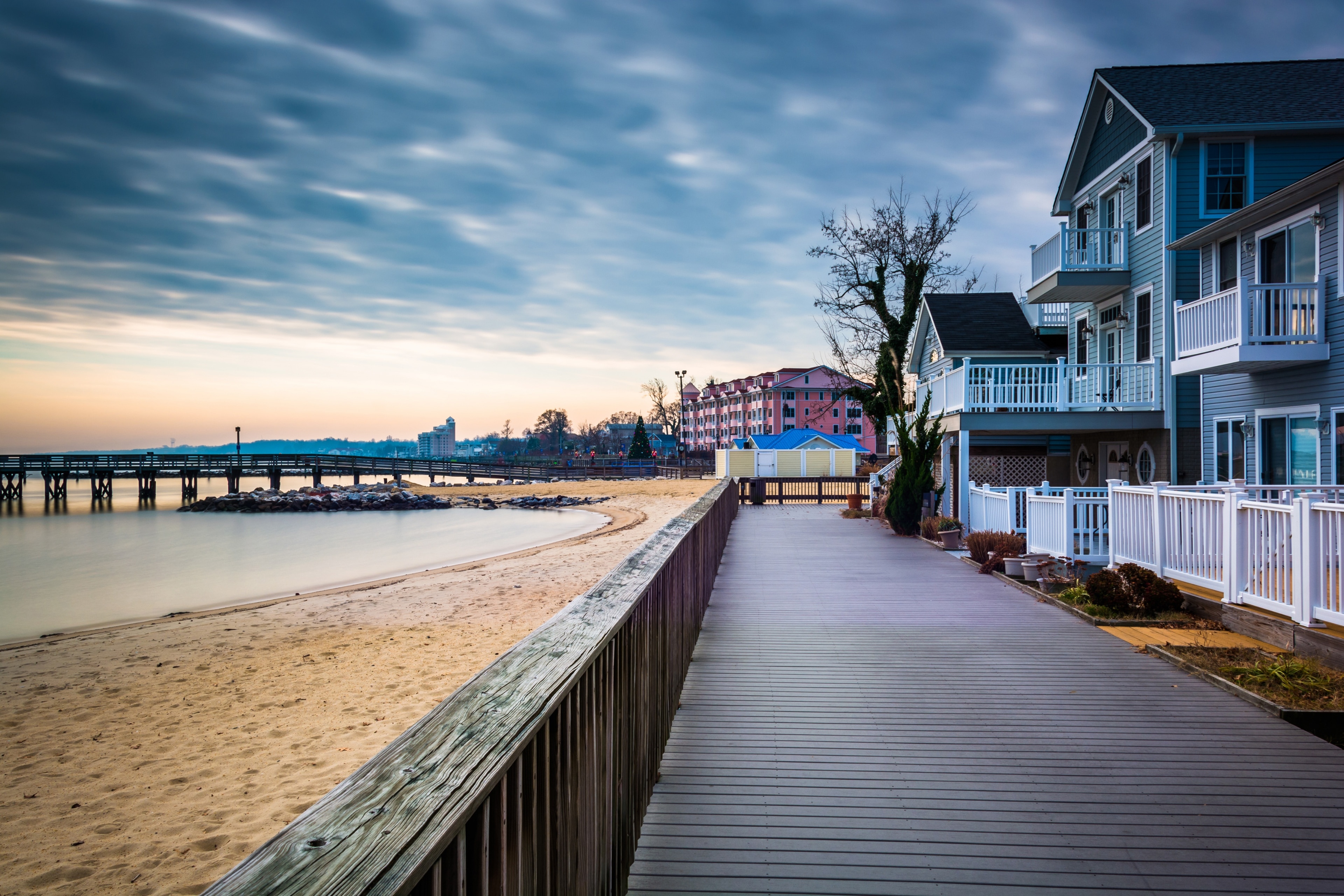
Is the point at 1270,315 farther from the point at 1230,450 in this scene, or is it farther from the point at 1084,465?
the point at 1084,465

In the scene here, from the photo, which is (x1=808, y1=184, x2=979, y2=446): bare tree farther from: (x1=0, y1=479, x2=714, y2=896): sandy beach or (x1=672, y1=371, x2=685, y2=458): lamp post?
(x1=672, y1=371, x2=685, y2=458): lamp post

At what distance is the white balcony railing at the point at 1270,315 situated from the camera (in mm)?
11367

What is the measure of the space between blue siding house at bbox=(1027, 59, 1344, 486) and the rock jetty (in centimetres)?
3662

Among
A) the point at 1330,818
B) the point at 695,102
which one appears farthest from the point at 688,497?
the point at 1330,818

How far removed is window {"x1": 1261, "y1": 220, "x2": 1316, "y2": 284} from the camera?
456 inches

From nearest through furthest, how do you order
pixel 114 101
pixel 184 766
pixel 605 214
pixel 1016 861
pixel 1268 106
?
pixel 1016 861 → pixel 184 766 → pixel 1268 106 → pixel 114 101 → pixel 605 214

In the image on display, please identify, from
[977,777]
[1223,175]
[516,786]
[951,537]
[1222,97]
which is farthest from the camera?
[1222,97]

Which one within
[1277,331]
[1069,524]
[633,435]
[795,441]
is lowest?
[1069,524]

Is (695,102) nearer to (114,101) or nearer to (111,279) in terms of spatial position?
(114,101)

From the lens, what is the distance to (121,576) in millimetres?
24250

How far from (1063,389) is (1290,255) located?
15.7 feet

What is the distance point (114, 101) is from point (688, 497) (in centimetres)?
3332

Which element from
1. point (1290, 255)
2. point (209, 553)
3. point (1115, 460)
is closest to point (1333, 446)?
point (1290, 255)

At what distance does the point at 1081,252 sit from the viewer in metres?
17.9
